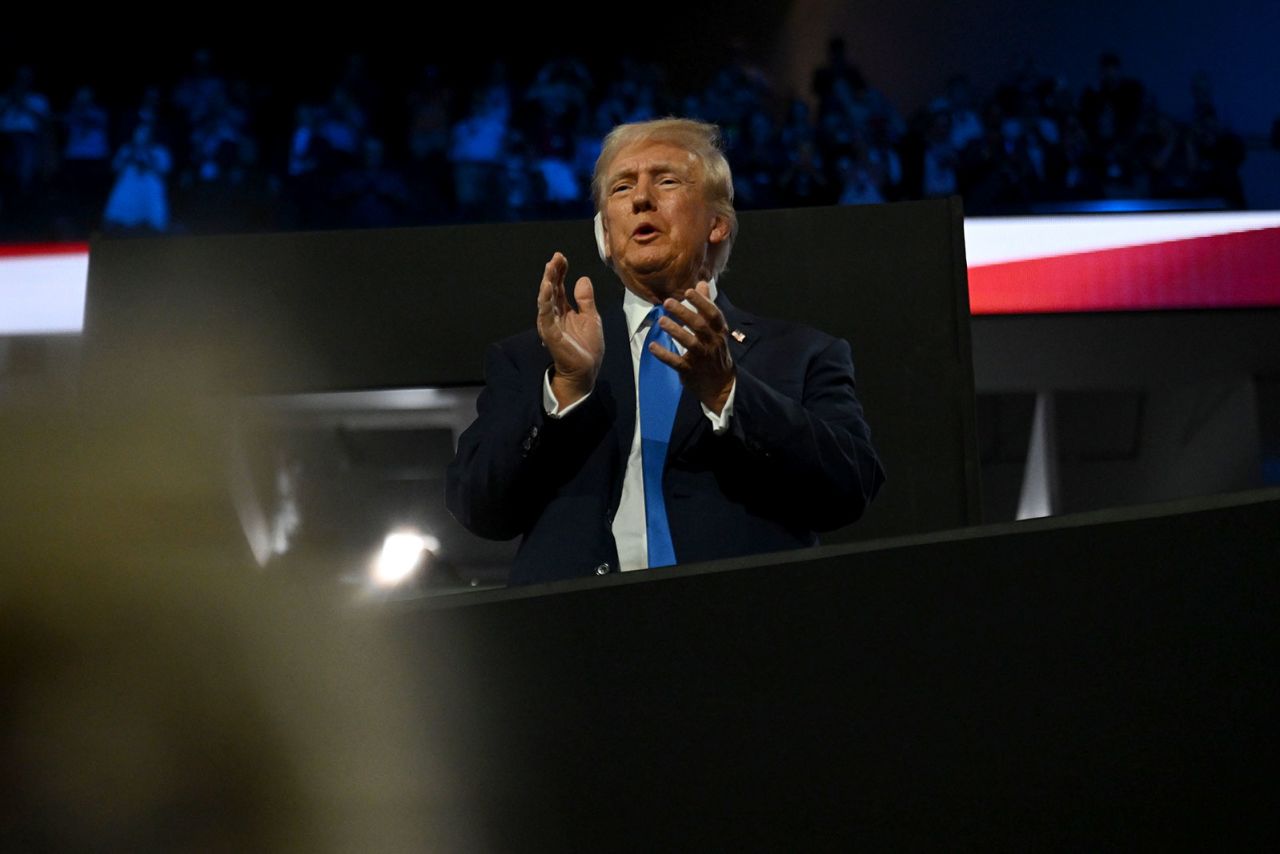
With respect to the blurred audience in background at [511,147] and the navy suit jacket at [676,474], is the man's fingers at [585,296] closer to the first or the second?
the navy suit jacket at [676,474]

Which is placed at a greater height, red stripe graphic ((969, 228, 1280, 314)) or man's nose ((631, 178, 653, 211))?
red stripe graphic ((969, 228, 1280, 314))

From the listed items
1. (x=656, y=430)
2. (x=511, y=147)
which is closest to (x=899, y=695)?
(x=656, y=430)

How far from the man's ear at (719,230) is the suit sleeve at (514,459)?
10.9 inches

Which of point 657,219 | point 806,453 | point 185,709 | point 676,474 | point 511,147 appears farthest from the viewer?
point 511,147

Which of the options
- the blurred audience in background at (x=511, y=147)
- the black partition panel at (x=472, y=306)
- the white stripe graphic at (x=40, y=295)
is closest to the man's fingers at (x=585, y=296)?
the black partition panel at (x=472, y=306)

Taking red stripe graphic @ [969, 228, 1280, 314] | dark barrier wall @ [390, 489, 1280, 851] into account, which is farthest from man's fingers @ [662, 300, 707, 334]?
red stripe graphic @ [969, 228, 1280, 314]

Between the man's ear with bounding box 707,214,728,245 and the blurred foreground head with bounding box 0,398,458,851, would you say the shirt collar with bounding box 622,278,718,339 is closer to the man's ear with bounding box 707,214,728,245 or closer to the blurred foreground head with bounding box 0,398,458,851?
the man's ear with bounding box 707,214,728,245

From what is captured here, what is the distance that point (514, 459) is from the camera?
1.46m

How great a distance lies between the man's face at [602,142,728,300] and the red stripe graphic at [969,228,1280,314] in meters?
4.17

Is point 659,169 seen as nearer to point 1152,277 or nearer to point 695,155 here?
point 695,155

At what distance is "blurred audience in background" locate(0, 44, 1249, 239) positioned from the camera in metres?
6.09

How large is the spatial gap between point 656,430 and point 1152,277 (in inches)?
186

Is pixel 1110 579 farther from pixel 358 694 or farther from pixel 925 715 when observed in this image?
pixel 358 694

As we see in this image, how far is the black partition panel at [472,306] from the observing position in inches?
85.1
